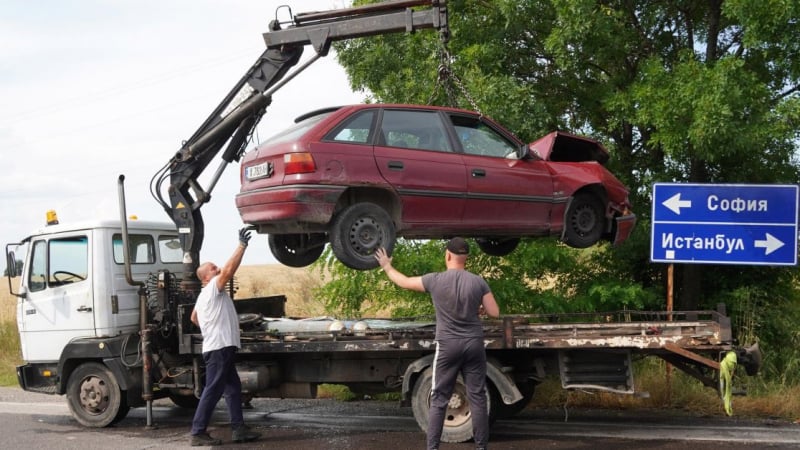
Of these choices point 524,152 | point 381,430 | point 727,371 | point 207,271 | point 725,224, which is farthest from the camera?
point 725,224

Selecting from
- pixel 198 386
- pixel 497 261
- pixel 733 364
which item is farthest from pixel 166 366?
pixel 733 364

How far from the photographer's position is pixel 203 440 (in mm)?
7336

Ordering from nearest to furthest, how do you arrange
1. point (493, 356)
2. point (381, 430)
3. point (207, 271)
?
1. point (493, 356)
2. point (207, 271)
3. point (381, 430)

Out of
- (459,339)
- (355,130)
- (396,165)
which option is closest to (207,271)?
(355,130)

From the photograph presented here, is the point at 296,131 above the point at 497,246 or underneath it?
above

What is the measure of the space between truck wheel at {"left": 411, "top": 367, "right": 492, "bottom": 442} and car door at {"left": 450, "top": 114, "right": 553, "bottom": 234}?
4.78 ft

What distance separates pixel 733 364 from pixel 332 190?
354 centimetres

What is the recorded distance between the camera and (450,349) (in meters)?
5.97

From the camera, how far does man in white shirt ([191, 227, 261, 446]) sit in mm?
7262

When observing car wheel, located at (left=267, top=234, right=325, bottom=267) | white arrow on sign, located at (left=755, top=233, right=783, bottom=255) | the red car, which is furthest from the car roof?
white arrow on sign, located at (left=755, top=233, right=783, bottom=255)

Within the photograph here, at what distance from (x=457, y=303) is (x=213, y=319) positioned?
2478mm

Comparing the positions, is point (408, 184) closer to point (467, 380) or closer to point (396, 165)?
point (396, 165)

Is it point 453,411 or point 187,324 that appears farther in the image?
point 187,324

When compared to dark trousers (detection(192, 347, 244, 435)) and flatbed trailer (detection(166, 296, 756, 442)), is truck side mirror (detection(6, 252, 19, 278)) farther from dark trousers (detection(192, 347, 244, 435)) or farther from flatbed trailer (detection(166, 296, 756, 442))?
dark trousers (detection(192, 347, 244, 435))
